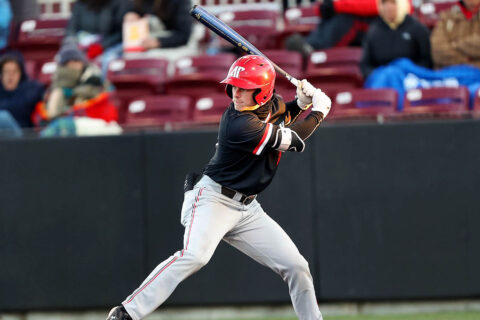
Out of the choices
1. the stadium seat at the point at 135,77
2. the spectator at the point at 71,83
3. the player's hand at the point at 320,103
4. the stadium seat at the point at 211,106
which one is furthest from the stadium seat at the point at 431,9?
the player's hand at the point at 320,103

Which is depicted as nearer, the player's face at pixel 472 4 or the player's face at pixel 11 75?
the player's face at pixel 472 4

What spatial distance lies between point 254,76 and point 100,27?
5.89m

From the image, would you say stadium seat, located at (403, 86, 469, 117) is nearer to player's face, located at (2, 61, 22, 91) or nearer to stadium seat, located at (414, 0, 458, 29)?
stadium seat, located at (414, 0, 458, 29)

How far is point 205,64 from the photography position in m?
9.51

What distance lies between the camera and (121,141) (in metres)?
7.45

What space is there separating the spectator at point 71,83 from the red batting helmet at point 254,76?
3.66 metres

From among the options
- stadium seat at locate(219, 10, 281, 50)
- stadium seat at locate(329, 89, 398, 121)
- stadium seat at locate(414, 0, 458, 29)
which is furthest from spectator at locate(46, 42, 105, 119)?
stadium seat at locate(414, 0, 458, 29)

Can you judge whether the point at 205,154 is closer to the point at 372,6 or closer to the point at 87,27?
the point at 372,6

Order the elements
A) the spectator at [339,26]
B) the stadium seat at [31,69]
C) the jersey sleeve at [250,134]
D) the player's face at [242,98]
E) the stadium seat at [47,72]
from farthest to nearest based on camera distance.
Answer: the stadium seat at [31,69]
the stadium seat at [47,72]
the spectator at [339,26]
the player's face at [242,98]
the jersey sleeve at [250,134]

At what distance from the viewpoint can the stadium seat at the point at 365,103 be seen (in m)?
7.89

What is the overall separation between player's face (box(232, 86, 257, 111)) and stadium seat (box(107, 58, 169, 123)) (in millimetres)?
3623

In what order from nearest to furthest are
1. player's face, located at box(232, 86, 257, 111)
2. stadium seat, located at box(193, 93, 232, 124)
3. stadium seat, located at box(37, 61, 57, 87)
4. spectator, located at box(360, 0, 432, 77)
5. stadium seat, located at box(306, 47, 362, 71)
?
player's face, located at box(232, 86, 257, 111), stadium seat, located at box(193, 93, 232, 124), spectator, located at box(360, 0, 432, 77), stadium seat, located at box(306, 47, 362, 71), stadium seat, located at box(37, 61, 57, 87)

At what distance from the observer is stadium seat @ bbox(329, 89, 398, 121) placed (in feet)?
25.9

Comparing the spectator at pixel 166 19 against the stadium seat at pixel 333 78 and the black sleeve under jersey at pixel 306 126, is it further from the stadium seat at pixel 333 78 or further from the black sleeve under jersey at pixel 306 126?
the black sleeve under jersey at pixel 306 126
